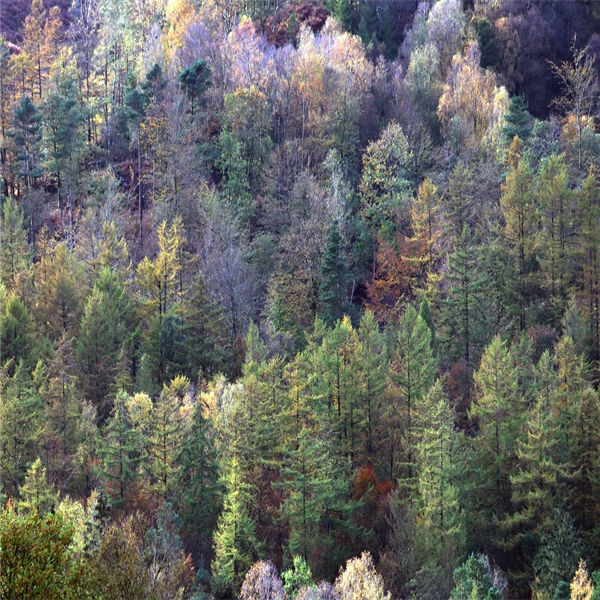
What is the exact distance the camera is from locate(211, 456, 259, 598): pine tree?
147 ft

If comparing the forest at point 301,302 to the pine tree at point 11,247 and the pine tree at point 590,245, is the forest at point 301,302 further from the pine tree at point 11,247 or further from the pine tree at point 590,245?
the pine tree at point 11,247

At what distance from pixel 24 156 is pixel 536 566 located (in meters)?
48.2

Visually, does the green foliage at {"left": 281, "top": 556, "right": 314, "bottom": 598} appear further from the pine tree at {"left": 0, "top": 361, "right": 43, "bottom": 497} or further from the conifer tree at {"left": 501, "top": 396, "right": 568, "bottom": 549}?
the pine tree at {"left": 0, "top": 361, "right": 43, "bottom": 497}

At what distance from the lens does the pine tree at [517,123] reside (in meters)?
72.9

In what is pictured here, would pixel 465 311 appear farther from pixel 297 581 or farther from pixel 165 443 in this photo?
pixel 297 581

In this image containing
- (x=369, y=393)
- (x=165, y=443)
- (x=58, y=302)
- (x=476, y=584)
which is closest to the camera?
(x=476, y=584)

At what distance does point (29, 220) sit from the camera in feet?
245

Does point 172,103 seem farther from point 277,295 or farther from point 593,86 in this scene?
point 593,86

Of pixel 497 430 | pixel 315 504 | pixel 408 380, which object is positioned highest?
pixel 408 380

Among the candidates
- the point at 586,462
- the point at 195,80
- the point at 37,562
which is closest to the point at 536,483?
the point at 586,462

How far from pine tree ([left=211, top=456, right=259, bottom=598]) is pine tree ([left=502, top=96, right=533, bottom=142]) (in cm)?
3491

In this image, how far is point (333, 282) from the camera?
61.6 metres

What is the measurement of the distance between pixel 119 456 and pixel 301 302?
16912 millimetres

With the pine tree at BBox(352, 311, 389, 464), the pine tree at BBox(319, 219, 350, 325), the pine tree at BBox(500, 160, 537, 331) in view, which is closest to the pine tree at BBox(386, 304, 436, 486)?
the pine tree at BBox(352, 311, 389, 464)
